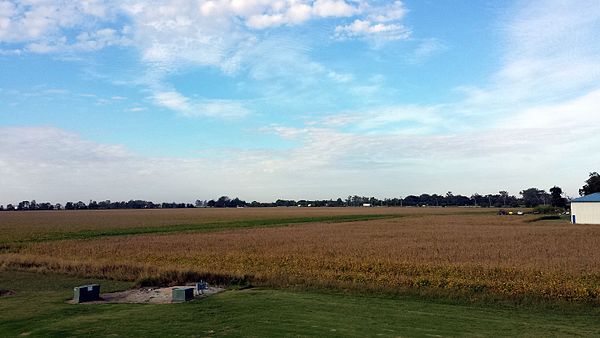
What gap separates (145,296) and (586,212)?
6456 centimetres

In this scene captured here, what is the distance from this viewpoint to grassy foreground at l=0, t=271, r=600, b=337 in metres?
11.1

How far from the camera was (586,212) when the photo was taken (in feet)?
215

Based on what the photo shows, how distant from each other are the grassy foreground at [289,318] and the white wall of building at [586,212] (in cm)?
5778

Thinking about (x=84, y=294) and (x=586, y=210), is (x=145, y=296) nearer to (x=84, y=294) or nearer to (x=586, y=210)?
(x=84, y=294)

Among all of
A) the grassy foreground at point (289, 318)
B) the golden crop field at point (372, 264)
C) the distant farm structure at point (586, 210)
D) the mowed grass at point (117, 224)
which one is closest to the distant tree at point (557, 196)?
the mowed grass at point (117, 224)

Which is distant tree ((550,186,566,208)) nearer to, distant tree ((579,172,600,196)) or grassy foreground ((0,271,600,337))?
distant tree ((579,172,600,196))

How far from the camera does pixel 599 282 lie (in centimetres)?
1923

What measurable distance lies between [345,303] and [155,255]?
62.0ft

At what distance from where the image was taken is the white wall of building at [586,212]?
64750 millimetres

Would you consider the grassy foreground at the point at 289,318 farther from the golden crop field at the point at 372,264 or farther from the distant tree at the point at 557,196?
the distant tree at the point at 557,196

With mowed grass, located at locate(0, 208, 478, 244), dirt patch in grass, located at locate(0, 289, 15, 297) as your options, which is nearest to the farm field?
dirt patch in grass, located at locate(0, 289, 15, 297)

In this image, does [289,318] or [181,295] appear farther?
[181,295]

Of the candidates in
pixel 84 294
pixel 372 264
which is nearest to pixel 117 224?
pixel 372 264

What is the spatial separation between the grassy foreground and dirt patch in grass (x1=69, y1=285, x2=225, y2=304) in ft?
3.82
